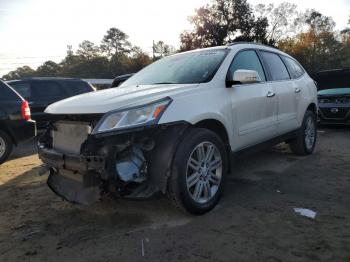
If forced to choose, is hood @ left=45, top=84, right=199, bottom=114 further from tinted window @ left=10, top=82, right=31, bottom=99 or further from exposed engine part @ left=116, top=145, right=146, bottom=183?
tinted window @ left=10, top=82, right=31, bottom=99

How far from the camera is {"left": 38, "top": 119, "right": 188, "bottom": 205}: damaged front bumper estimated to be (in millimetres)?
3354

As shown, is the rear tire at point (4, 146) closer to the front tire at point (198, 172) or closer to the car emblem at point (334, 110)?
the front tire at point (198, 172)

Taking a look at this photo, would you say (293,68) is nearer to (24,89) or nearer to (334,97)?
(334,97)

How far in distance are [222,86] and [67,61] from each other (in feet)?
261

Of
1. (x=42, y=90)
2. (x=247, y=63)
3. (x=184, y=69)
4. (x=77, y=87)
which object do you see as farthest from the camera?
(x=77, y=87)

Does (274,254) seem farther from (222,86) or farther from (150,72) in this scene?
(150,72)

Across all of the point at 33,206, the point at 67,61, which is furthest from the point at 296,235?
the point at 67,61

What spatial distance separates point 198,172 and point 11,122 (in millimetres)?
4295

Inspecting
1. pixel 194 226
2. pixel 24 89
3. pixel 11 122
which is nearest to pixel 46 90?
pixel 24 89

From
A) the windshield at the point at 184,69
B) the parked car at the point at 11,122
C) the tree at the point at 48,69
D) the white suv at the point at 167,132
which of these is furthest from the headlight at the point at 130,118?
the tree at the point at 48,69

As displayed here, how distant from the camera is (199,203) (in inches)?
151

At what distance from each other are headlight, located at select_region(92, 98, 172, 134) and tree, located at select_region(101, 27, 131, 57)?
261 feet

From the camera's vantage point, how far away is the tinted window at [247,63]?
465 cm

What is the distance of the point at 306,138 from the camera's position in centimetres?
662
